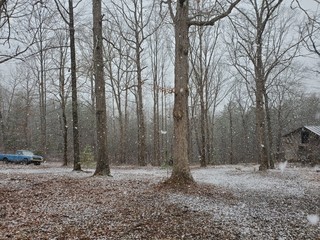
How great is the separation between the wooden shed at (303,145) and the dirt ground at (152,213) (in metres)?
20.9

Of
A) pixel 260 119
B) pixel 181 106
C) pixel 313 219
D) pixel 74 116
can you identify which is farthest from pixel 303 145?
pixel 313 219

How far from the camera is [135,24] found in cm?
2695

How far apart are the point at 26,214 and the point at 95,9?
380 inches

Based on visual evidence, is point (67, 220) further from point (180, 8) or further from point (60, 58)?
point (60, 58)

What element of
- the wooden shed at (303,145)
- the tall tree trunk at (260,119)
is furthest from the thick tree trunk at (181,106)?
the wooden shed at (303,145)

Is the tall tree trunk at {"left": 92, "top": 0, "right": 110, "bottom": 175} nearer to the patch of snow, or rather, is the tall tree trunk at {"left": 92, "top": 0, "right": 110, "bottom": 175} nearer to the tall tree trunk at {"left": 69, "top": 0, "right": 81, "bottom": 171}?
the tall tree trunk at {"left": 69, "top": 0, "right": 81, "bottom": 171}

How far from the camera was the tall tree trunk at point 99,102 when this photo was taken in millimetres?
12812

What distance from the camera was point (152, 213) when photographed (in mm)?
6559

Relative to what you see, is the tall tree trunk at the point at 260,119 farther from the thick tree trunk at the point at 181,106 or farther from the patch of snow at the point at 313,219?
the patch of snow at the point at 313,219

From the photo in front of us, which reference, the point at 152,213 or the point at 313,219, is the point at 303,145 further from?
the point at 152,213

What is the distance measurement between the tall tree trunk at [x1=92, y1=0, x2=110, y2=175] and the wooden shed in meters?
21.9

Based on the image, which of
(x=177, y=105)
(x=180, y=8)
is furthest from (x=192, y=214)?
(x=180, y=8)

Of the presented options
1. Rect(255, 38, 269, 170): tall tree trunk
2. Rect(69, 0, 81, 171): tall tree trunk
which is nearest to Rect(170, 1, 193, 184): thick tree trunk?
Rect(69, 0, 81, 171): tall tree trunk

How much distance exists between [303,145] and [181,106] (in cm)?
2723
